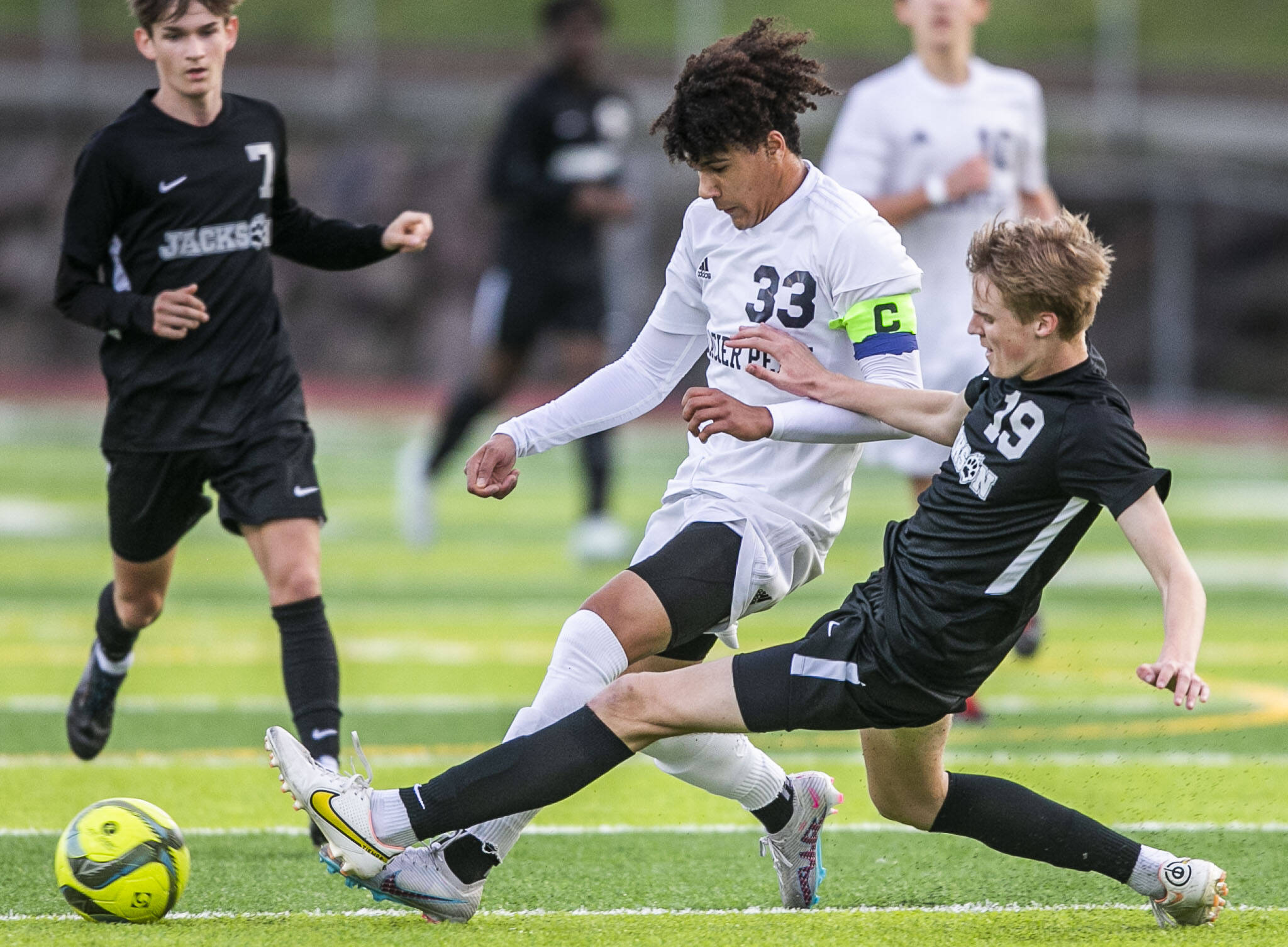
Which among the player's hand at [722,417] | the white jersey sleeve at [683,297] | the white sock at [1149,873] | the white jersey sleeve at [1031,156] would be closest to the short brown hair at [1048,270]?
the player's hand at [722,417]

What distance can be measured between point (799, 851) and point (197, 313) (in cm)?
213

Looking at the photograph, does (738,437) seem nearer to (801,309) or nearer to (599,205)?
(801,309)

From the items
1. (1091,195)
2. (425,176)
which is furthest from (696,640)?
(425,176)

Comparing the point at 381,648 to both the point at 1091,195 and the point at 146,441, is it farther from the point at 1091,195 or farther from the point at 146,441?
the point at 1091,195

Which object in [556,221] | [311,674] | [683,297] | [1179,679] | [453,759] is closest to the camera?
[1179,679]

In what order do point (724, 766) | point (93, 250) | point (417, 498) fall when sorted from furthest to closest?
point (417, 498)
point (93, 250)
point (724, 766)

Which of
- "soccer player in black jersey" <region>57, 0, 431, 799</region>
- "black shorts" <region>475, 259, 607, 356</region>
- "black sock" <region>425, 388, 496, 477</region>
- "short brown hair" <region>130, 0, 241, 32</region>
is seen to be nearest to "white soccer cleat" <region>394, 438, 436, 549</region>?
"black sock" <region>425, 388, 496, 477</region>

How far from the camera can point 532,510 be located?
14969 mm

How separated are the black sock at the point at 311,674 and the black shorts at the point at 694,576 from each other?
1.11 metres

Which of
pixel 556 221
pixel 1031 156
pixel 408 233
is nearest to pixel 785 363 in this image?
pixel 408 233

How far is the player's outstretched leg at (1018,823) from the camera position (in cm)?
413

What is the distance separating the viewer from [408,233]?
539cm

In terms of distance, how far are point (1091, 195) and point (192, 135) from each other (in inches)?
653

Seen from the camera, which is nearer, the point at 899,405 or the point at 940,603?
the point at 940,603
